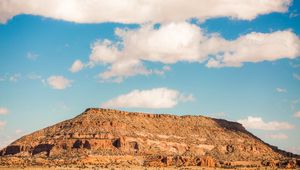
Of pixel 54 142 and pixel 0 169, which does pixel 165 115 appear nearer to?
pixel 54 142

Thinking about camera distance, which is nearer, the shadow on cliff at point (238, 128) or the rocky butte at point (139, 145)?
the rocky butte at point (139, 145)

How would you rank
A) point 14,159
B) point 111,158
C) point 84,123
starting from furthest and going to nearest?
point 84,123 < point 111,158 < point 14,159

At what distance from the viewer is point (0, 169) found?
287 feet

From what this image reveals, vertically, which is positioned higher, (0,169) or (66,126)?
(66,126)

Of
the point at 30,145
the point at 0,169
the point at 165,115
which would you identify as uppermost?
the point at 165,115

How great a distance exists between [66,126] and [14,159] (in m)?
32.4

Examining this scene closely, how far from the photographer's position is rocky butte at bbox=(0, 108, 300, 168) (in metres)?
116

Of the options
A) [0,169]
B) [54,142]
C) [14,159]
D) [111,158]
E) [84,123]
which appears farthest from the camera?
[84,123]

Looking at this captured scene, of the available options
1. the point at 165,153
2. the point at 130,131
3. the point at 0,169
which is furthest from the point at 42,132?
the point at 0,169

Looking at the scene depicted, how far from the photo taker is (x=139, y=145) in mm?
131125

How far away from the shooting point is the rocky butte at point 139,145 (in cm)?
11644

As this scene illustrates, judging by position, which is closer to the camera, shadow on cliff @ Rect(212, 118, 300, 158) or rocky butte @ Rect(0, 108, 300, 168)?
rocky butte @ Rect(0, 108, 300, 168)

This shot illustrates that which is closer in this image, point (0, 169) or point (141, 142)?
point (0, 169)

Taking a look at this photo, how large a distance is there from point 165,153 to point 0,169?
55815 mm
